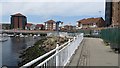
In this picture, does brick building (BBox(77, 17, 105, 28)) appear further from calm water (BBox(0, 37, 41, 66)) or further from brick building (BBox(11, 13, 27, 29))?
calm water (BBox(0, 37, 41, 66))

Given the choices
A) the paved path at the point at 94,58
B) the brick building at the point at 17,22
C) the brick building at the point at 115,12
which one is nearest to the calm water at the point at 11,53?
the brick building at the point at 115,12

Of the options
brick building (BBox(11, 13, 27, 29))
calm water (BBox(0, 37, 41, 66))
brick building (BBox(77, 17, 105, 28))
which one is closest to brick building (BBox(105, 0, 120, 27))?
calm water (BBox(0, 37, 41, 66))

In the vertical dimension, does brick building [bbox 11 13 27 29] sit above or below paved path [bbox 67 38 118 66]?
above

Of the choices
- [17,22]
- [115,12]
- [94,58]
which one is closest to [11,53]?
[115,12]

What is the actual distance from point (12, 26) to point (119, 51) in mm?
152895

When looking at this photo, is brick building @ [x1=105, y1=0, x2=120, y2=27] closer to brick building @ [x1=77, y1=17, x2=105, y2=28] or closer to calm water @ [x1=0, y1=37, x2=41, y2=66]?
calm water @ [x1=0, y1=37, x2=41, y2=66]

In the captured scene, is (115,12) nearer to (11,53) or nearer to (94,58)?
(11,53)

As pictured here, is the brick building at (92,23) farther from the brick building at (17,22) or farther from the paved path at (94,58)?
the paved path at (94,58)

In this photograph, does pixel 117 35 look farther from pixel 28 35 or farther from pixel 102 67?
pixel 28 35

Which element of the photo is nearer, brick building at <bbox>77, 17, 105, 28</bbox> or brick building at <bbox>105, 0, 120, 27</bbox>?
brick building at <bbox>105, 0, 120, 27</bbox>

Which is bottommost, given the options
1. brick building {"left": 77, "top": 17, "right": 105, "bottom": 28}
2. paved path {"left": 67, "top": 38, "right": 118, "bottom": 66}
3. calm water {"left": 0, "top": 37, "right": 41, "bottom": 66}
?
calm water {"left": 0, "top": 37, "right": 41, "bottom": 66}

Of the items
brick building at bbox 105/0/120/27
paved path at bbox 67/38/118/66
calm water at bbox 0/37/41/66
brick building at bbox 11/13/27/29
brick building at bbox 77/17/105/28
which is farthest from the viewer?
brick building at bbox 11/13/27/29

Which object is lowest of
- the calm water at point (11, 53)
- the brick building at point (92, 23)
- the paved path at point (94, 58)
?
the calm water at point (11, 53)

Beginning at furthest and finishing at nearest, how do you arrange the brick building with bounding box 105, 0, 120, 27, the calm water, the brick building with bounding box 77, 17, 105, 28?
1. the brick building with bounding box 77, 17, 105, 28
2. the brick building with bounding box 105, 0, 120, 27
3. the calm water
